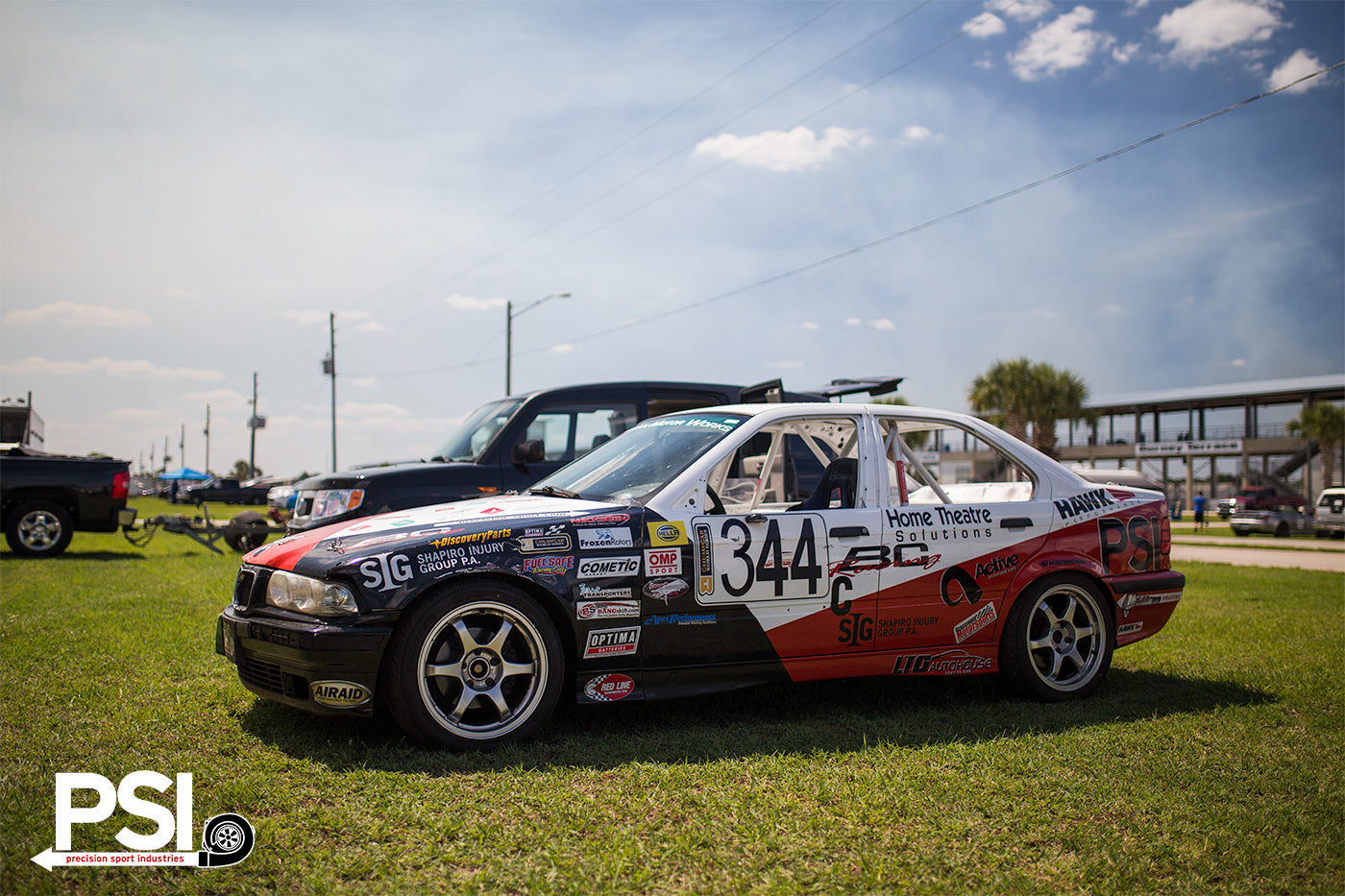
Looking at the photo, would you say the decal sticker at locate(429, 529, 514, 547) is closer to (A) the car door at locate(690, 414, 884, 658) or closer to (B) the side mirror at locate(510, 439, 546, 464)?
(A) the car door at locate(690, 414, 884, 658)

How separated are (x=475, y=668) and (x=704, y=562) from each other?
3.69 feet

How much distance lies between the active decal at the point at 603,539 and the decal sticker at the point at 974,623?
6.13ft

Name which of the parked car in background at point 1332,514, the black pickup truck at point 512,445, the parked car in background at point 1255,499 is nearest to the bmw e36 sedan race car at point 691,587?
the black pickup truck at point 512,445

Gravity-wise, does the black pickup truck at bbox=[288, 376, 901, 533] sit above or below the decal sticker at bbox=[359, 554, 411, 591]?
above

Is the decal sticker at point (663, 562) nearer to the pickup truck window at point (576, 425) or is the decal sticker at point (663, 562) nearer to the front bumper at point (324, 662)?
the front bumper at point (324, 662)

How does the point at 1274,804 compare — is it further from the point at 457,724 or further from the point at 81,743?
the point at 81,743

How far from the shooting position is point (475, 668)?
396cm

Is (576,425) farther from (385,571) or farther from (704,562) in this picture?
(385,571)

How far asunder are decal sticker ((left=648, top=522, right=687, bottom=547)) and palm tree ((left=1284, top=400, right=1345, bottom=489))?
5512cm

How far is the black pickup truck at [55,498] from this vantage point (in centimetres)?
1212

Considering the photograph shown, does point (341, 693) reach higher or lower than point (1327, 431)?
lower

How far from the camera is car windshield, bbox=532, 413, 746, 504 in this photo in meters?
4.61

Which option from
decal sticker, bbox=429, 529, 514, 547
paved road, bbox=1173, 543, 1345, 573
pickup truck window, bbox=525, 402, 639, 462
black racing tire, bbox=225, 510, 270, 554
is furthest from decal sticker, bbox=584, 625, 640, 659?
paved road, bbox=1173, 543, 1345, 573

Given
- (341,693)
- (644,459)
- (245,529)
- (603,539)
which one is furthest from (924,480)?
(245,529)
